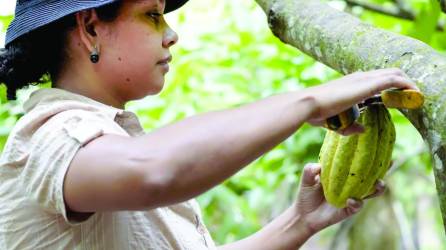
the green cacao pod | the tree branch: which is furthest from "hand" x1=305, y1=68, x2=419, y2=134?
the tree branch

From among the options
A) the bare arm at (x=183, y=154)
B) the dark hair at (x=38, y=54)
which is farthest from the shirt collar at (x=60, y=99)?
the bare arm at (x=183, y=154)

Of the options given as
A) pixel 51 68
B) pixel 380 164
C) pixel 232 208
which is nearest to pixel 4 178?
pixel 51 68

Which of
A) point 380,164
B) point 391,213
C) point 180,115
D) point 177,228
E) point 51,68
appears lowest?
point 391,213

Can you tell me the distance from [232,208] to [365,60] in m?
1.87

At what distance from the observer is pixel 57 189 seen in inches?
58.7

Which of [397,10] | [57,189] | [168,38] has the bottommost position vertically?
[397,10]

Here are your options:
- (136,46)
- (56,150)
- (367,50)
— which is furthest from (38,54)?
(367,50)

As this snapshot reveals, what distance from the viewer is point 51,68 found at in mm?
1910

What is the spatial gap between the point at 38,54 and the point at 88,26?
0.62 ft

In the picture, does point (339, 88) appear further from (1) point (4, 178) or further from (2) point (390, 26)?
(2) point (390, 26)

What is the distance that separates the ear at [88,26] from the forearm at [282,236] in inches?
34.2

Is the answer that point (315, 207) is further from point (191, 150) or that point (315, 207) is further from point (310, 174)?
point (191, 150)

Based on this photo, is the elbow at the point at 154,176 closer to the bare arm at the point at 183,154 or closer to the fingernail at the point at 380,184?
the bare arm at the point at 183,154

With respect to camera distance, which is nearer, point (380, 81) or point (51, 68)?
point (380, 81)
